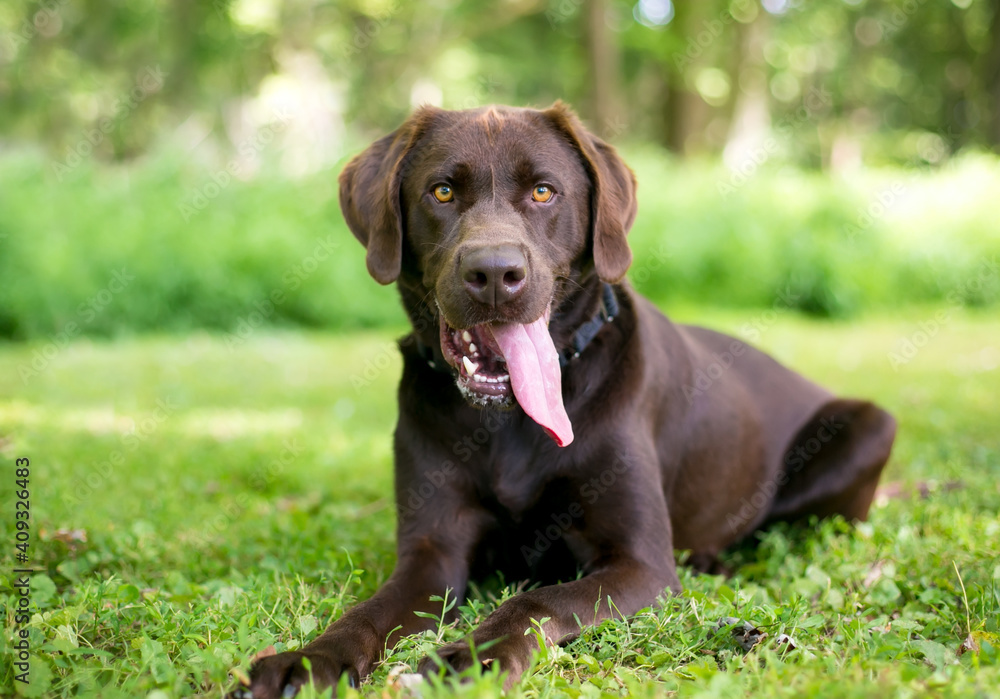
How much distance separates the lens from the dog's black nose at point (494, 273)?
8.72ft

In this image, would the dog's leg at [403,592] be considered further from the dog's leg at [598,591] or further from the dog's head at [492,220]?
the dog's head at [492,220]

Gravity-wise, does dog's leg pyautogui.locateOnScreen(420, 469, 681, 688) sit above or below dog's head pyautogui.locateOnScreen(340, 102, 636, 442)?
below

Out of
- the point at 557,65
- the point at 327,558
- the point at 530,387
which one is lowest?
the point at 327,558

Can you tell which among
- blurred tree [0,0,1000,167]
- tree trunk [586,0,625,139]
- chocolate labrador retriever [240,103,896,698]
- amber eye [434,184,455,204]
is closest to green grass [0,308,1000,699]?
chocolate labrador retriever [240,103,896,698]

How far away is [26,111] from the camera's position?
28406 mm

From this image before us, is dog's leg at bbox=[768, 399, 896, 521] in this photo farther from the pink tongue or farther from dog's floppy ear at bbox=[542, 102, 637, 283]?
the pink tongue

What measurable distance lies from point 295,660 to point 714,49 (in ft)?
80.6

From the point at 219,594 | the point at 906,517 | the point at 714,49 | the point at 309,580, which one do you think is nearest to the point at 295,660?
the point at 219,594

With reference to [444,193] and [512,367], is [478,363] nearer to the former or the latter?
[512,367]

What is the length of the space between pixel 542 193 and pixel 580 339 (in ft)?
1.73

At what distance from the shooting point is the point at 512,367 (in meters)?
2.82

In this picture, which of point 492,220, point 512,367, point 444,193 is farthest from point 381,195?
point 512,367

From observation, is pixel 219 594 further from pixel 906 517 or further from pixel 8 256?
pixel 8 256

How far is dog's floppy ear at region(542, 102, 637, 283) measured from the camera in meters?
3.10
